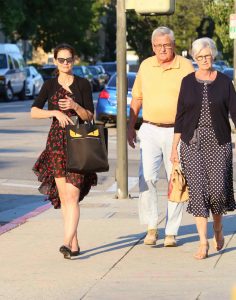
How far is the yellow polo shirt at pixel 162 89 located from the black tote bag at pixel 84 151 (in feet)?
2.88

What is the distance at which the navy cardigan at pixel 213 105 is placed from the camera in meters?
8.76

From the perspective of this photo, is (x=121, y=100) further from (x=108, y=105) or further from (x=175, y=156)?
(x=108, y=105)

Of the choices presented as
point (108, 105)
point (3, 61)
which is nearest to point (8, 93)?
point (3, 61)

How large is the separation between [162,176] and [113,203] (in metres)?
3.51

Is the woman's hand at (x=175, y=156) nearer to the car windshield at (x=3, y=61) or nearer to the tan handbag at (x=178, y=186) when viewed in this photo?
the tan handbag at (x=178, y=186)

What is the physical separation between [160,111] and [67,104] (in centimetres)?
108

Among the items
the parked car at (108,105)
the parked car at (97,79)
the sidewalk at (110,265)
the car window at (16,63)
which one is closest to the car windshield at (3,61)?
the car window at (16,63)

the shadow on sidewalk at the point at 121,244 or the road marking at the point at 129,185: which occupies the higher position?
the shadow on sidewalk at the point at 121,244

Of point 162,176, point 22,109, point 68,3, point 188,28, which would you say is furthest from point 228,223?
point 188,28

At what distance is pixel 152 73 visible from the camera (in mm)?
9508

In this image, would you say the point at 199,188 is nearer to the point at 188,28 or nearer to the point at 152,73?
the point at 152,73

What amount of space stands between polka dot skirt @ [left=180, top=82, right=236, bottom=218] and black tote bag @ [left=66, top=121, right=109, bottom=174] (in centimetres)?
74

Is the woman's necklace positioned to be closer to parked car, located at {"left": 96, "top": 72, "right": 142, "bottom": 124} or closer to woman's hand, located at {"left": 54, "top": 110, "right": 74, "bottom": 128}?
woman's hand, located at {"left": 54, "top": 110, "right": 74, "bottom": 128}

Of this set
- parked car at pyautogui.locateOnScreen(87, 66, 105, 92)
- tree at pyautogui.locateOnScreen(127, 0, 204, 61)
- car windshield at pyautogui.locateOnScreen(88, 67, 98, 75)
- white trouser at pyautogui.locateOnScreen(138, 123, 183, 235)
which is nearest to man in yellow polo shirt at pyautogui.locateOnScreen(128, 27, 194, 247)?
white trouser at pyautogui.locateOnScreen(138, 123, 183, 235)
